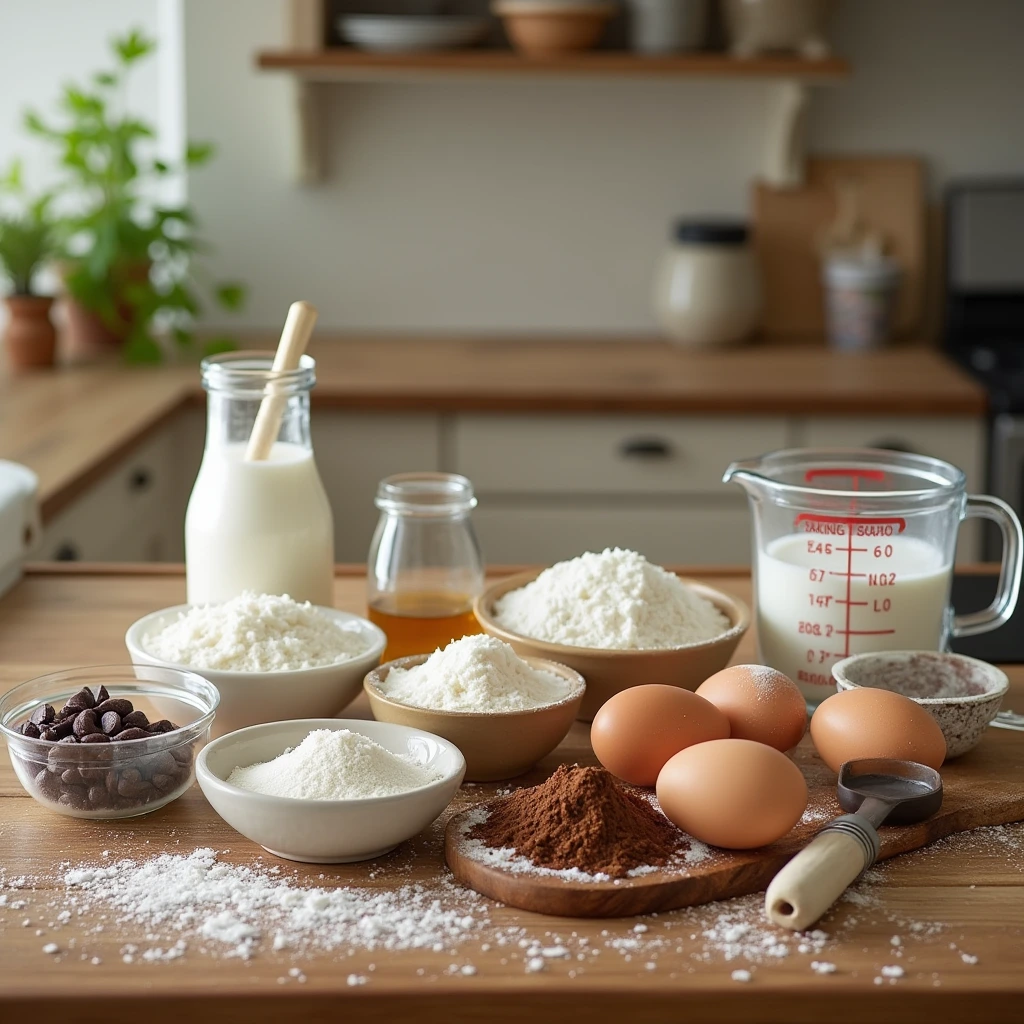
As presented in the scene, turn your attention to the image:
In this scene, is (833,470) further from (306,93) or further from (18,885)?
(306,93)

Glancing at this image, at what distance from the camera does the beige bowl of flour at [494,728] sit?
3.17 feet

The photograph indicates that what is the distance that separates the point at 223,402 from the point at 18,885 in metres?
0.49

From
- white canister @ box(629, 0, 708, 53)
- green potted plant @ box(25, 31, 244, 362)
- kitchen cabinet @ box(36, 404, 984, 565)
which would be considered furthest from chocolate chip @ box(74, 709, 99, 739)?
white canister @ box(629, 0, 708, 53)

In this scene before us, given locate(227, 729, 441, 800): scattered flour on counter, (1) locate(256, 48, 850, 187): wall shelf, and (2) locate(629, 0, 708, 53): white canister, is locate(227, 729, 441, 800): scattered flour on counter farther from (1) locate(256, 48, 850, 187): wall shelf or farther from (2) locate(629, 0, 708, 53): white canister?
(2) locate(629, 0, 708, 53): white canister

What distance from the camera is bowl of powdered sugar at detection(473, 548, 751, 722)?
3.56ft

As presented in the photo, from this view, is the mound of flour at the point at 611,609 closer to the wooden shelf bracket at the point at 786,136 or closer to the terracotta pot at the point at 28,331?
the terracotta pot at the point at 28,331

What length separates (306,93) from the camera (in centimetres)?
309

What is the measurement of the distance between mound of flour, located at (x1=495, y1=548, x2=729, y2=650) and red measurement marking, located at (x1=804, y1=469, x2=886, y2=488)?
183 millimetres

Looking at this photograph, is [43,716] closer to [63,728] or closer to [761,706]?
[63,728]

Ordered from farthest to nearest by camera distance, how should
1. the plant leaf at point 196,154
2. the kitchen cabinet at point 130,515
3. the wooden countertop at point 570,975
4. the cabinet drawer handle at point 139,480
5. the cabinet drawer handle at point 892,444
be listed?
the plant leaf at point 196,154 → the cabinet drawer handle at point 892,444 → the cabinet drawer handle at point 139,480 → the kitchen cabinet at point 130,515 → the wooden countertop at point 570,975

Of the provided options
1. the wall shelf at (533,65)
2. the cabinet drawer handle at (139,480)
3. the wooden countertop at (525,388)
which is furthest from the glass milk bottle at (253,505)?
the wall shelf at (533,65)

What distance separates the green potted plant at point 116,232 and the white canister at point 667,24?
0.98 m

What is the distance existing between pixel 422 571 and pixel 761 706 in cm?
35

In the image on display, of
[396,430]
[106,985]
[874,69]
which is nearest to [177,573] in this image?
[106,985]
